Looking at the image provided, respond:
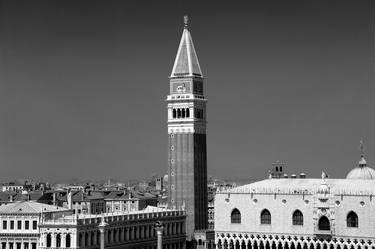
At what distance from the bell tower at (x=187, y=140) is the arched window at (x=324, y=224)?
22.9 m

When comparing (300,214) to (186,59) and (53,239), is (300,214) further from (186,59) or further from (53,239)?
(186,59)

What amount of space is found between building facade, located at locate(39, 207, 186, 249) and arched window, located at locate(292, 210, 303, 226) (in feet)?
52.1

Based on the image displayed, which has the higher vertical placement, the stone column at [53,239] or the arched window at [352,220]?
the arched window at [352,220]

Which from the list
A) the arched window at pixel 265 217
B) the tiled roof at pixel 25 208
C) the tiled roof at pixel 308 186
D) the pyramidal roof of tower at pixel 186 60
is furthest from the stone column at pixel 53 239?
the pyramidal roof of tower at pixel 186 60

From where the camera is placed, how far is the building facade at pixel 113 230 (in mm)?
80562

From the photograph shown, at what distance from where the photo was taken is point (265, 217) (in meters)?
87.3

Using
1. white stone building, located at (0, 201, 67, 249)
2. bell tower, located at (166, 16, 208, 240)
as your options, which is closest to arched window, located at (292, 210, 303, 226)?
bell tower, located at (166, 16, 208, 240)

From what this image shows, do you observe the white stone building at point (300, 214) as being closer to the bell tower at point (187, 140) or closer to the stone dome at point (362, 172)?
the stone dome at point (362, 172)

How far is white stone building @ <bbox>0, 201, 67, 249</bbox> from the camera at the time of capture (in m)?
85.4

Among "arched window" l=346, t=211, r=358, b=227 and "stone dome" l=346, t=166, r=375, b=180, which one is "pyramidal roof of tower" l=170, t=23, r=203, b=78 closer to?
"stone dome" l=346, t=166, r=375, b=180

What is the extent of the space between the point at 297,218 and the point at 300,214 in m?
0.48

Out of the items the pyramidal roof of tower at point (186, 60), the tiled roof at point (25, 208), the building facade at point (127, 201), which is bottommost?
the tiled roof at point (25, 208)

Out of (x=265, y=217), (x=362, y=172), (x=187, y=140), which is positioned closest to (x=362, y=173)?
(x=362, y=172)

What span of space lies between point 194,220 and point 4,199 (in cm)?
3358
